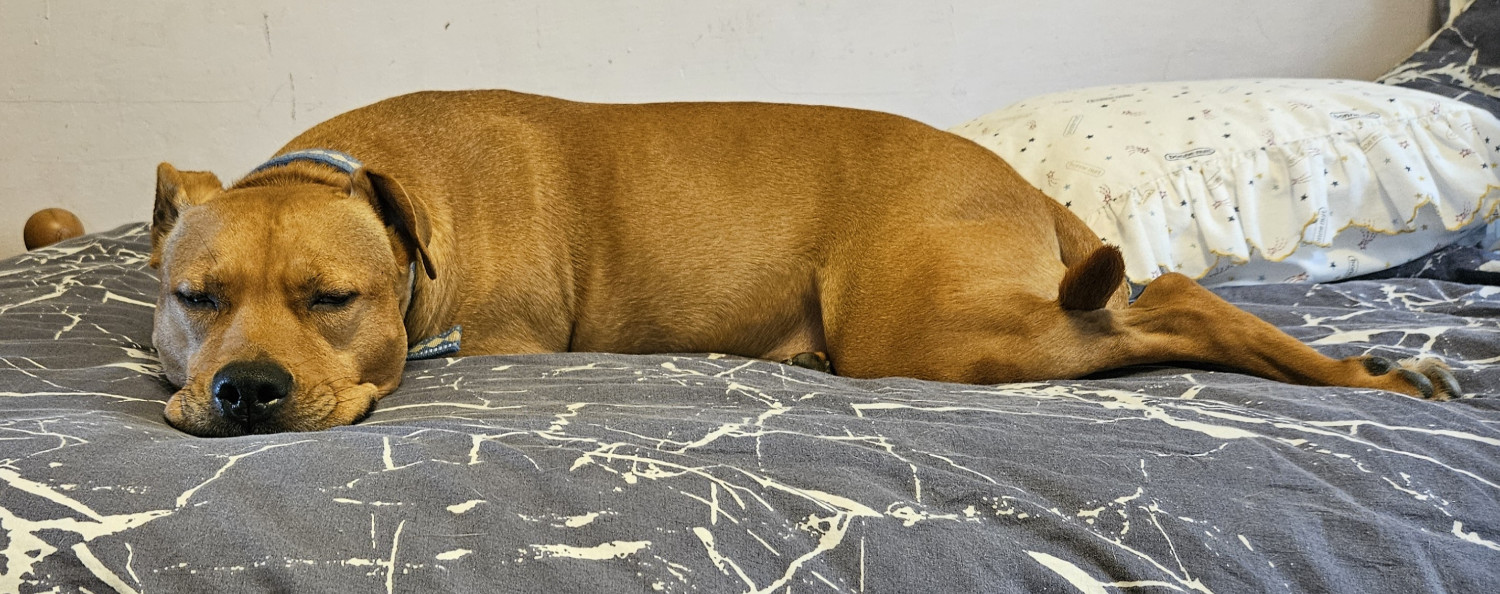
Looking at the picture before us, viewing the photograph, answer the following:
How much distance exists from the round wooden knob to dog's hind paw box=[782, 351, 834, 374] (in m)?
2.64

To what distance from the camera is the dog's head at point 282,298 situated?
1.53 metres

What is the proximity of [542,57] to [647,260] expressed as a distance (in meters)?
1.61

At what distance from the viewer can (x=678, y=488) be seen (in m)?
1.14

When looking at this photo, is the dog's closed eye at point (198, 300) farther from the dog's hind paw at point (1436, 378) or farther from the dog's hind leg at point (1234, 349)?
the dog's hind paw at point (1436, 378)

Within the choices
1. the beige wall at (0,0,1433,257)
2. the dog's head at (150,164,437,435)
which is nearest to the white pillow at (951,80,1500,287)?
the beige wall at (0,0,1433,257)

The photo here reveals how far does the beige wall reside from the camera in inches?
131

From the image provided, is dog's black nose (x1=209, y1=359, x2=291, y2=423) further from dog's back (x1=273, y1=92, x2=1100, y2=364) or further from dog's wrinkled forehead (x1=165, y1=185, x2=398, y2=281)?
dog's back (x1=273, y1=92, x2=1100, y2=364)

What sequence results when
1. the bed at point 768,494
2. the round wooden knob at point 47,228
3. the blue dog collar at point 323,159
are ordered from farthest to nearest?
the round wooden knob at point 47,228
the blue dog collar at point 323,159
the bed at point 768,494

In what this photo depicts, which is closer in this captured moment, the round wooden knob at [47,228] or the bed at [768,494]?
the bed at [768,494]

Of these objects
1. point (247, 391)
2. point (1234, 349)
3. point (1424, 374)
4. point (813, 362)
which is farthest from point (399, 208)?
point (1424, 374)

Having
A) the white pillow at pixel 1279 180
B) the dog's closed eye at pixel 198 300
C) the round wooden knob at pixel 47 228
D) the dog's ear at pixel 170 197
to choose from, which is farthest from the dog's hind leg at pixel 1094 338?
the round wooden knob at pixel 47 228

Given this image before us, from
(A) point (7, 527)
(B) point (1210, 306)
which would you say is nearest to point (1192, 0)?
(B) point (1210, 306)

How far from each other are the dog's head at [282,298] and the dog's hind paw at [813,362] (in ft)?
2.60

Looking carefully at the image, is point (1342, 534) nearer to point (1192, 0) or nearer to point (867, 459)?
point (867, 459)
